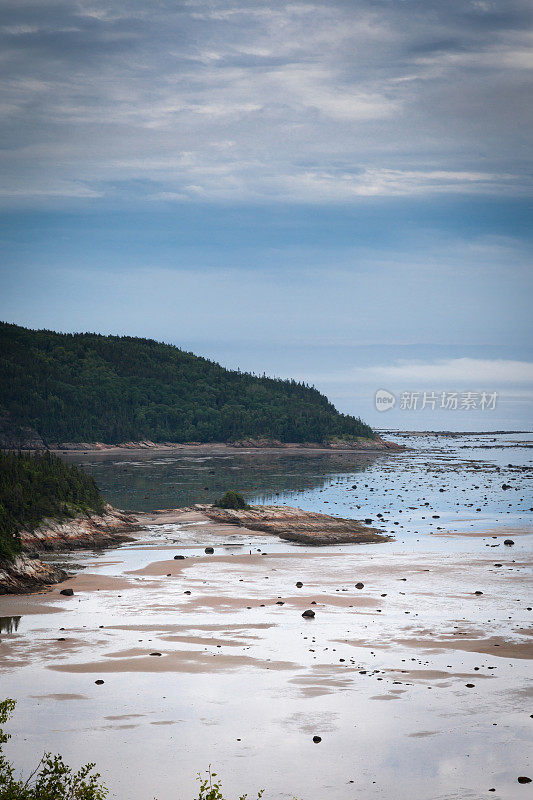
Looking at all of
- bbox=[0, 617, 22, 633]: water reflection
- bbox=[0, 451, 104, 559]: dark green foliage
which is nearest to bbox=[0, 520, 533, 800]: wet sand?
bbox=[0, 617, 22, 633]: water reflection

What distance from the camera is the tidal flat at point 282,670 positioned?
63.1 feet

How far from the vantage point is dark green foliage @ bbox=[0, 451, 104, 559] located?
49156 mm

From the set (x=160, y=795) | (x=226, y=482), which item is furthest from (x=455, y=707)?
(x=226, y=482)

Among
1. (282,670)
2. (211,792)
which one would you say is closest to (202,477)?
(282,670)

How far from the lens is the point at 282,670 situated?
2606cm

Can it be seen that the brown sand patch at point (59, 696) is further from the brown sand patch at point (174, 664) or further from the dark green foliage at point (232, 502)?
the dark green foliage at point (232, 502)

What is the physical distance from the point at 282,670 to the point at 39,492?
31.4 meters

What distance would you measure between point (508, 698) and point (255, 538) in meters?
34.9

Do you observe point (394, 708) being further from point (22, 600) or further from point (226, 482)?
Answer: point (226, 482)

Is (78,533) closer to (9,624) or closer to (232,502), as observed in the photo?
(232,502)

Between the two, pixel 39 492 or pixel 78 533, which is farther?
pixel 39 492

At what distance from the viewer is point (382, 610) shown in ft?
114

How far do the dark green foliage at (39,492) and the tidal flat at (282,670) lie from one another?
4.55 metres

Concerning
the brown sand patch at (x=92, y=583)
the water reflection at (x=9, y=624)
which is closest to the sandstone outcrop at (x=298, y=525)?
the brown sand patch at (x=92, y=583)
